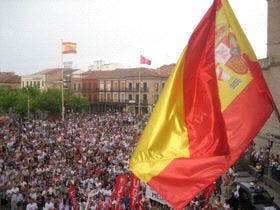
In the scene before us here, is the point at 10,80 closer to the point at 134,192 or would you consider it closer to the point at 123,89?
the point at 123,89

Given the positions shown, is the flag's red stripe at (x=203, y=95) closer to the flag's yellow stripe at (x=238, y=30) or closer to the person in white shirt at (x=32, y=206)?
the flag's yellow stripe at (x=238, y=30)

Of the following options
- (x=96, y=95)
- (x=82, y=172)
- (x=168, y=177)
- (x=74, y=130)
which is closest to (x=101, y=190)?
(x=82, y=172)

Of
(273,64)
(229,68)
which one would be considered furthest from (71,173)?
(273,64)

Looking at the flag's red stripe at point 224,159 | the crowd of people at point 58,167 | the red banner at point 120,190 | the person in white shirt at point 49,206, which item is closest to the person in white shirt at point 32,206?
the crowd of people at point 58,167

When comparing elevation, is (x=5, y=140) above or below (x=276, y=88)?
below

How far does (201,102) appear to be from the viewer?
21.5ft

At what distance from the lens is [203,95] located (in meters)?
6.53

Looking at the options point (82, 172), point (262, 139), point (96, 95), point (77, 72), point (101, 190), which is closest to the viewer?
point (101, 190)

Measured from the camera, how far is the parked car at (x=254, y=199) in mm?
16266

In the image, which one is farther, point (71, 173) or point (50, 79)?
point (50, 79)

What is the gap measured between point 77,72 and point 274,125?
76.4m

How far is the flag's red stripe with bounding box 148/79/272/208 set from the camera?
20.1 feet

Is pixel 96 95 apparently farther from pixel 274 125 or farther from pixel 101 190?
pixel 101 190

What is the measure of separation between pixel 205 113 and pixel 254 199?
36.6 ft
